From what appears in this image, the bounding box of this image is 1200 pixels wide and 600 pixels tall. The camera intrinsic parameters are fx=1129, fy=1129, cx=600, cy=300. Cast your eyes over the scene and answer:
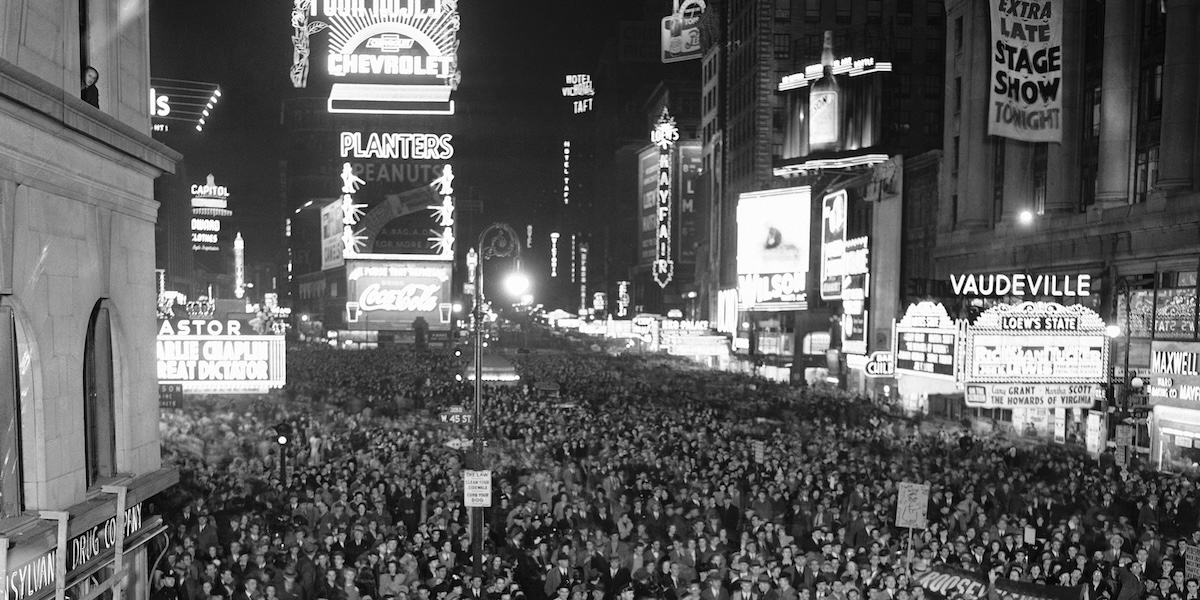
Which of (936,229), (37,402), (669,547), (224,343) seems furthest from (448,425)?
(936,229)

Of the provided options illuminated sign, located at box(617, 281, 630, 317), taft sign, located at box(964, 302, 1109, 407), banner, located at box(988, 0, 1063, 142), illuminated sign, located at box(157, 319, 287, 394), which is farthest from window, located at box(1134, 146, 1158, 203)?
illuminated sign, located at box(617, 281, 630, 317)

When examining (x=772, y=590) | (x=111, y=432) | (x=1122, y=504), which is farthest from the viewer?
(x=1122, y=504)

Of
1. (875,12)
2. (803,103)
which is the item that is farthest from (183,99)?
(803,103)

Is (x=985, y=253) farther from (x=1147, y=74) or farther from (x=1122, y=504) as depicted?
(x=1122, y=504)

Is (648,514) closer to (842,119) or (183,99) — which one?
(842,119)

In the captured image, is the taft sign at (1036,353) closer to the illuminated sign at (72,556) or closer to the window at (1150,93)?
the window at (1150,93)

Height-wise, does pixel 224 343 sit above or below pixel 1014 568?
above
